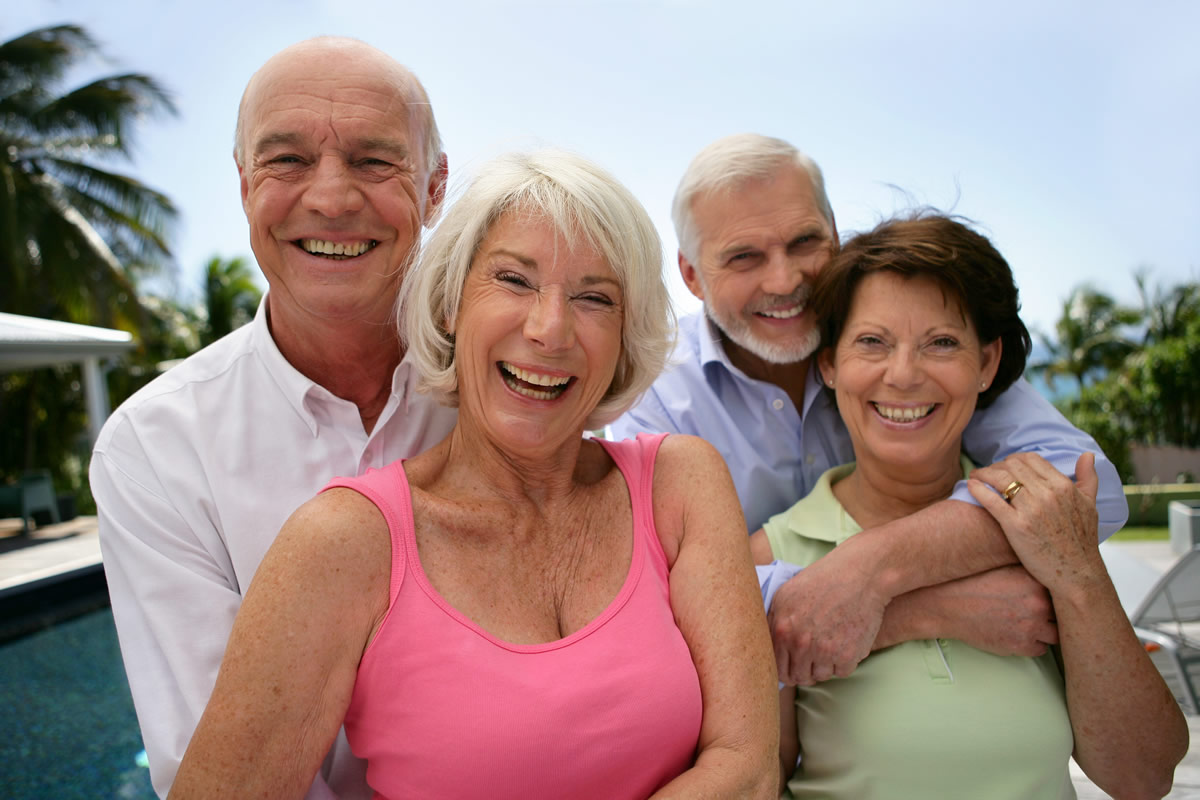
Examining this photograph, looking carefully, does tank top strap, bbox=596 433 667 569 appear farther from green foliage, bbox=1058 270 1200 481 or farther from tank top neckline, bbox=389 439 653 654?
green foliage, bbox=1058 270 1200 481

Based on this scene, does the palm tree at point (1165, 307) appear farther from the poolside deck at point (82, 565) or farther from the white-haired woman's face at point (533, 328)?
the white-haired woman's face at point (533, 328)

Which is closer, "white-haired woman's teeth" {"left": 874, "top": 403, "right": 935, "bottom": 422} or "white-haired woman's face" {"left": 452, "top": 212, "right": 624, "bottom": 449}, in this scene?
"white-haired woman's face" {"left": 452, "top": 212, "right": 624, "bottom": 449}

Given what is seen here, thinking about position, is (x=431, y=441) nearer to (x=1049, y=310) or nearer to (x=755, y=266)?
(x=755, y=266)

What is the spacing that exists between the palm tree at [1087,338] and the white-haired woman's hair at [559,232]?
33.8 m

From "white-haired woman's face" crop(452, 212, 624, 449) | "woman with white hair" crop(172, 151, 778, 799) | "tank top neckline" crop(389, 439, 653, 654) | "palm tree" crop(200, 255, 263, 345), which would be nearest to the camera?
"woman with white hair" crop(172, 151, 778, 799)

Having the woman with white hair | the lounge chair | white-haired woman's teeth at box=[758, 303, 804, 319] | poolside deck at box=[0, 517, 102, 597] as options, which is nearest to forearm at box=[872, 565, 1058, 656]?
the woman with white hair

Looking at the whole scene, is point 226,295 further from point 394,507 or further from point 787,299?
point 394,507

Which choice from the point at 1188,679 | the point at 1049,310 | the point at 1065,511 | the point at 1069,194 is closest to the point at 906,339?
the point at 1065,511

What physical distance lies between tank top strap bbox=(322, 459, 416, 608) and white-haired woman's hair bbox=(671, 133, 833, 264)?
63.1 inches

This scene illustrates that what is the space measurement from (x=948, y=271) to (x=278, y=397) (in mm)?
1804

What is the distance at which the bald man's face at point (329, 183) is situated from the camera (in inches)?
Answer: 81.2

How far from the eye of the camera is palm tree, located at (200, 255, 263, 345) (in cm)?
2461

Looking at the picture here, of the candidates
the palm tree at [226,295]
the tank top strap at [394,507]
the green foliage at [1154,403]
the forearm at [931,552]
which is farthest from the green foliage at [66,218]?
the green foliage at [1154,403]

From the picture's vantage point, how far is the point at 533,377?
1.68 m
